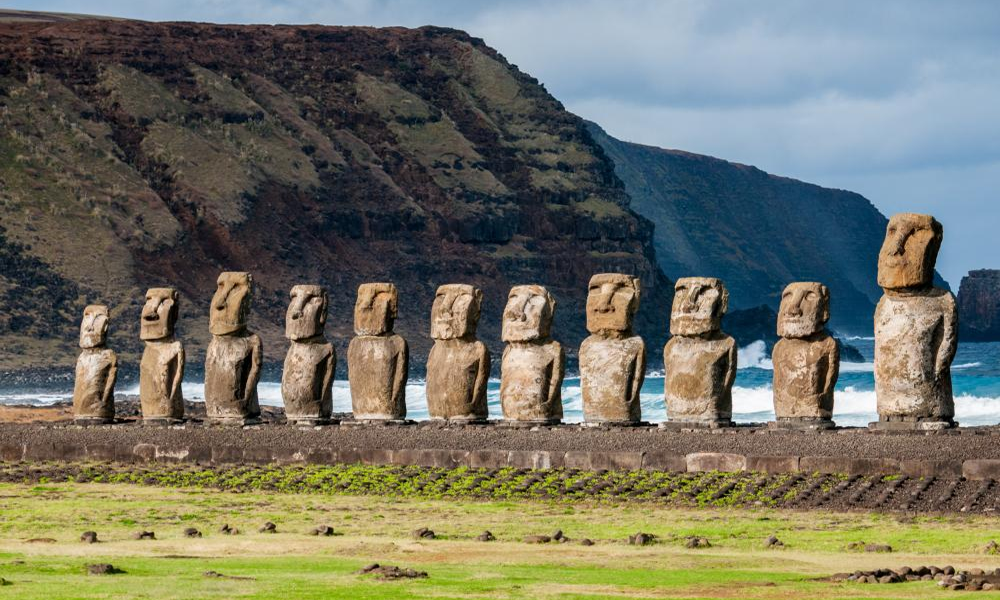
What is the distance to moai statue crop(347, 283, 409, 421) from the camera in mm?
23922

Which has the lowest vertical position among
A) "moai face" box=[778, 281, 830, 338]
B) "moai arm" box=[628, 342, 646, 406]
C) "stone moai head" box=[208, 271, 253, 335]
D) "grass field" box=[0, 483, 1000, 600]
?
"grass field" box=[0, 483, 1000, 600]

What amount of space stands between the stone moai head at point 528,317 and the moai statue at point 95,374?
5954 mm

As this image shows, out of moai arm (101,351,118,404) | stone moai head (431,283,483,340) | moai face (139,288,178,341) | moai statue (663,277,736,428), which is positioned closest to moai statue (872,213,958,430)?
moai statue (663,277,736,428)

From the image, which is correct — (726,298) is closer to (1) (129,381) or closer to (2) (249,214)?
(1) (129,381)

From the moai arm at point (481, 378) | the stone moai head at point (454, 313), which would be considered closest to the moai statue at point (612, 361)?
the moai arm at point (481, 378)

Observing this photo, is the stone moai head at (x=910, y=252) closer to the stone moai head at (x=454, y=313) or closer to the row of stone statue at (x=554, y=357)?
the row of stone statue at (x=554, y=357)

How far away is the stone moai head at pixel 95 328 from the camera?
25.9 metres

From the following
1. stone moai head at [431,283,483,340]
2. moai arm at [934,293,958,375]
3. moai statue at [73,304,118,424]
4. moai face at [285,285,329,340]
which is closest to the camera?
moai arm at [934,293,958,375]

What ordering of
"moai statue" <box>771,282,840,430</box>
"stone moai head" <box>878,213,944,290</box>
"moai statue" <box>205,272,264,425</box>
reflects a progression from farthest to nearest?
"moai statue" <box>205,272,264,425</box> < "moai statue" <box>771,282,840,430</box> < "stone moai head" <box>878,213,944,290</box>

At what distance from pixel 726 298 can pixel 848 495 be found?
15.5 feet

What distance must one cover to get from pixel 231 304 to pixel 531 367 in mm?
4423

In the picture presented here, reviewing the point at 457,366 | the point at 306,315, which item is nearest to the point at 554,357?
the point at 457,366

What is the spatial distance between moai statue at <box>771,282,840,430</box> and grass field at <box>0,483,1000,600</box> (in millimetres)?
3835

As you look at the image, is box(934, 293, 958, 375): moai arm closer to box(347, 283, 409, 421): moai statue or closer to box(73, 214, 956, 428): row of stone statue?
box(73, 214, 956, 428): row of stone statue
